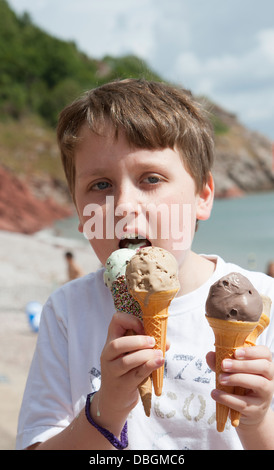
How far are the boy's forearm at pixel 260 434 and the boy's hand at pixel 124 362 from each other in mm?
373

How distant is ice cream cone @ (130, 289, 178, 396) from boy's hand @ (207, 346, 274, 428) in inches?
7.3

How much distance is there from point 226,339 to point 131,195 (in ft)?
2.08

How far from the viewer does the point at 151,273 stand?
4.79ft

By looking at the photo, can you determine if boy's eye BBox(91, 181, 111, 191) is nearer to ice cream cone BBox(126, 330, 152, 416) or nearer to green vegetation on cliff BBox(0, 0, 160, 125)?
ice cream cone BBox(126, 330, 152, 416)

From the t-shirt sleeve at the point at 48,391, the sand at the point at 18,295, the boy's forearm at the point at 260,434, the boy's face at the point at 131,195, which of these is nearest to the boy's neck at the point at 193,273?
the boy's face at the point at 131,195

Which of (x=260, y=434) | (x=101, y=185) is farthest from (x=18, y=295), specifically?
(x=260, y=434)

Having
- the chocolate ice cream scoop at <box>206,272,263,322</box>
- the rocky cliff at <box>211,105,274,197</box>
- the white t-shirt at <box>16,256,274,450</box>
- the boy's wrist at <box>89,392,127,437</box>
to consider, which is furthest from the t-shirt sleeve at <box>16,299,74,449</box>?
the rocky cliff at <box>211,105,274,197</box>

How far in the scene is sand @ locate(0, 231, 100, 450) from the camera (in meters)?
5.20

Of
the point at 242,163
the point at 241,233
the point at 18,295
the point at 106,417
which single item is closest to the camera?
the point at 106,417

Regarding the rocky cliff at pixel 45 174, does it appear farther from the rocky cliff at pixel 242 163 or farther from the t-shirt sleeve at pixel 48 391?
the t-shirt sleeve at pixel 48 391

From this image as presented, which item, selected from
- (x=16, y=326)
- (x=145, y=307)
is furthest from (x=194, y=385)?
(x=16, y=326)

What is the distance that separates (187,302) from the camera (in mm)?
2084

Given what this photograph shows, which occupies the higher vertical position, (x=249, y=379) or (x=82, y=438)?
(x=249, y=379)

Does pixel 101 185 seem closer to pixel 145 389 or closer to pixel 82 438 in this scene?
pixel 145 389
